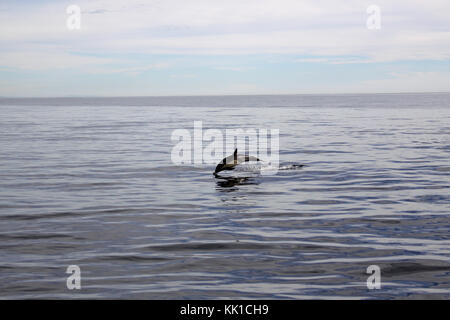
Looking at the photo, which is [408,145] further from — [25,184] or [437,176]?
[25,184]

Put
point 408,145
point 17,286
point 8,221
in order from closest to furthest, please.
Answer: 1. point 17,286
2. point 8,221
3. point 408,145

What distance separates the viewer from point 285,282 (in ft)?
32.8

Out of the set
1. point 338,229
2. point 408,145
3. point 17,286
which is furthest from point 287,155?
point 17,286

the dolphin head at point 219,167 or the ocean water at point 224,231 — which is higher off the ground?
the dolphin head at point 219,167

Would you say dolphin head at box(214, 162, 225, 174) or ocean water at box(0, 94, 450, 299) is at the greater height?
dolphin head at box(214, 162, 225, 174)

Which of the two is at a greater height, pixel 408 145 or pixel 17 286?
pixel 408 145

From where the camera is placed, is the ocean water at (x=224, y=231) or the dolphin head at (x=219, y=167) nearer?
the ocean water at (x=224, y=231)

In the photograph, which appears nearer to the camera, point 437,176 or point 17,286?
point 17,286

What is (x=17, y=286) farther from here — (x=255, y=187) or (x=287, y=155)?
(x=287, y=155)

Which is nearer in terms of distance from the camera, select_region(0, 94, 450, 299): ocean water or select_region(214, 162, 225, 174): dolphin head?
select_region(0, 94, 450, 299): ocean water

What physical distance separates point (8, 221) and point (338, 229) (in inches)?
351

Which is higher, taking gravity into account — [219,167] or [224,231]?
[219,167]

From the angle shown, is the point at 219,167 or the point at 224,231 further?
the point at 219,167
